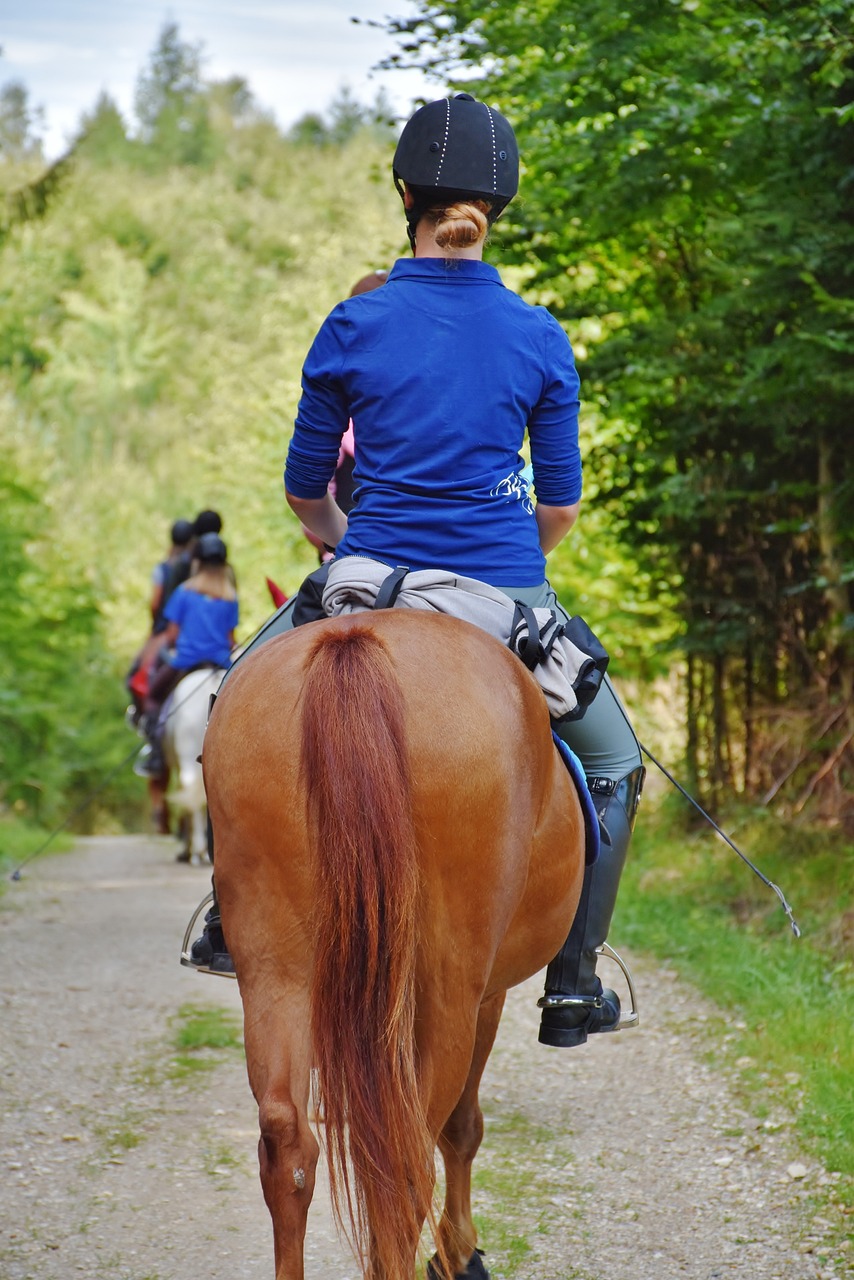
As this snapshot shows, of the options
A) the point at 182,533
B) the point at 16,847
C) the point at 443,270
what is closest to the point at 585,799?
the point at 443,270

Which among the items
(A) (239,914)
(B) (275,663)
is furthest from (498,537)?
(A) (239,914)

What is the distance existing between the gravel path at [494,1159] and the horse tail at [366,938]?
1.39 m

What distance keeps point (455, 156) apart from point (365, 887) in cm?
165

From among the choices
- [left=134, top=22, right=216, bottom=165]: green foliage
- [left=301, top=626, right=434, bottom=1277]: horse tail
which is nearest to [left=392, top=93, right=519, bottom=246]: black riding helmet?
[left=301, top=626, right=434, bottom=1277]: horse tail

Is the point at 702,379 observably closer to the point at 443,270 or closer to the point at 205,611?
the point at 205,611

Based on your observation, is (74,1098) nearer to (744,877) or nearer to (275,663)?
(275,663)

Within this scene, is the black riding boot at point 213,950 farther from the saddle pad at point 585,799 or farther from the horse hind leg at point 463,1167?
the saddle pad at point 585,799

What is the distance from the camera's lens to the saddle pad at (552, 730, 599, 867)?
3.22 meters

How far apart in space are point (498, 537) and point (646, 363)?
18.5 feet

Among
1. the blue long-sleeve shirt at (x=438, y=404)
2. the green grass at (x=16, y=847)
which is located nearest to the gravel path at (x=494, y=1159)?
the blue long-sleeve shirt at (x=438, y=404)

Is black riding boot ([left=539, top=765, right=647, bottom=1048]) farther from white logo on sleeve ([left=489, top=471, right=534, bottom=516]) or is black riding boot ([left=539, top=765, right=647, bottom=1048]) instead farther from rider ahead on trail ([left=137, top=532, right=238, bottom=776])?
rider ahead on trail ([left=137, top=532, right=238, bottom=776])

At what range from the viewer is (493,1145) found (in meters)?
4.87

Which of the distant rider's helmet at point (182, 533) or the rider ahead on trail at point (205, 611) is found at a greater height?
the distant rider's helmet at point (182, 533)

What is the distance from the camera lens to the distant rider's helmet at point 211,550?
11602 millimetres
